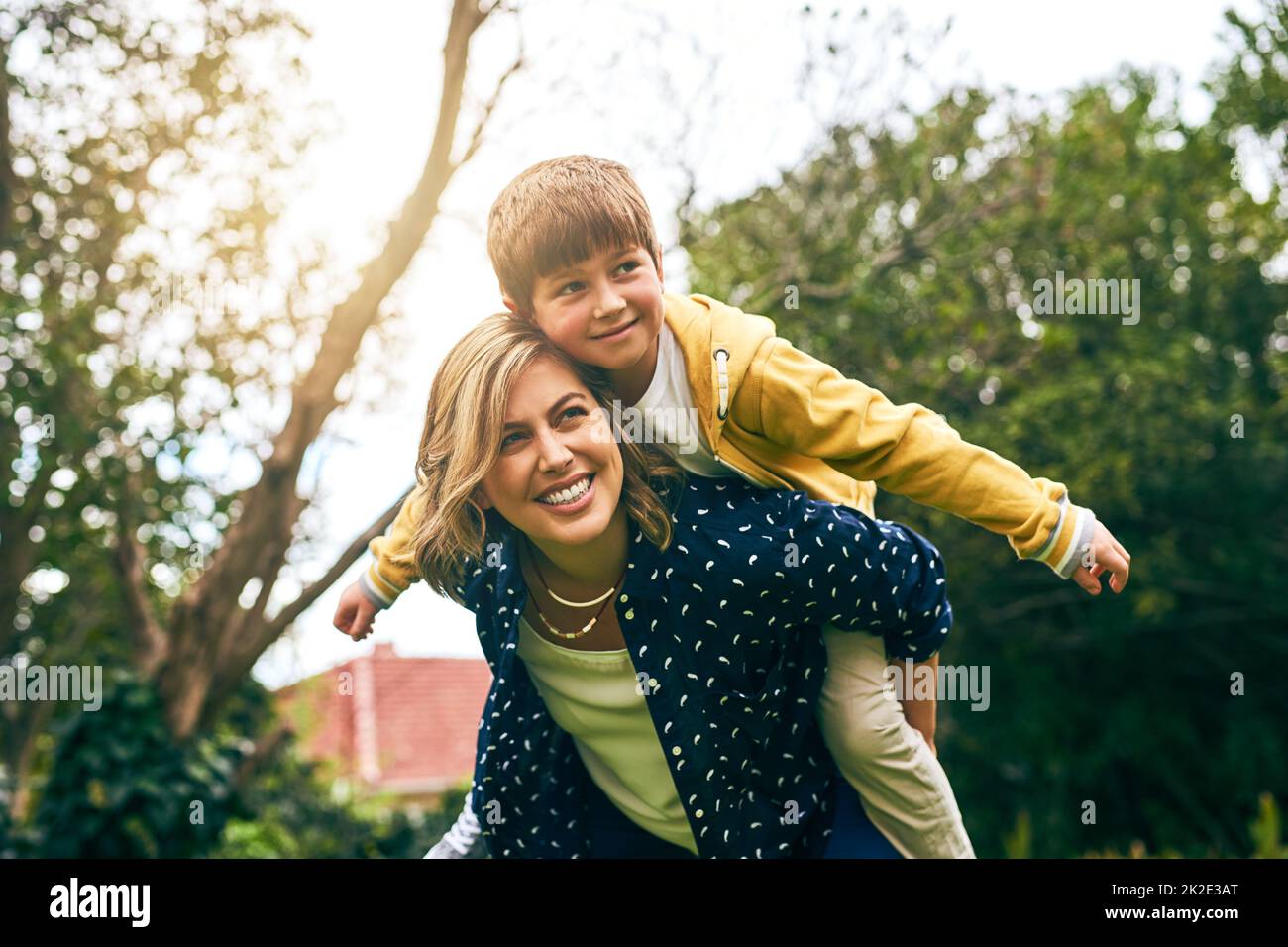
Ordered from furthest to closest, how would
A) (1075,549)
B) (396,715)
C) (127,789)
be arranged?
(396,715) → (127,789) → (1075,549)

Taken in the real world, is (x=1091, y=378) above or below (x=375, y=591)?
above

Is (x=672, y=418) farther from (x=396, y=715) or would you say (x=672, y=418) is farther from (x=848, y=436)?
(x=396, y=715)

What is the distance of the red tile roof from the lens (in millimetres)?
4477

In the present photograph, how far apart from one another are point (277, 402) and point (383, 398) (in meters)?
0.53

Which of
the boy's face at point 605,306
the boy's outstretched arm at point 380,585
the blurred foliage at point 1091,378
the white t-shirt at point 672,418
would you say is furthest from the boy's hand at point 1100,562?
the blurred foliage at point 1091,378

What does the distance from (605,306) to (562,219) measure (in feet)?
0.49

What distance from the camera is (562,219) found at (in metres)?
1.84

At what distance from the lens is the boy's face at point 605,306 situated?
73.1 inches

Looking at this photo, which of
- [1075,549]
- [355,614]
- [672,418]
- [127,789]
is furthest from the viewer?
[127,789]

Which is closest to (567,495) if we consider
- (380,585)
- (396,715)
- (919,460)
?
(380,585)

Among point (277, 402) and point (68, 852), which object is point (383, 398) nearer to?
point (277, 402)

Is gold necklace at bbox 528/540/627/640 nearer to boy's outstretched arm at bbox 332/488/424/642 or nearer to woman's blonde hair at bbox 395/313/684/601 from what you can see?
woman's blonde hair at bbox 395/313/684/601

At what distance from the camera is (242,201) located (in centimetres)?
486

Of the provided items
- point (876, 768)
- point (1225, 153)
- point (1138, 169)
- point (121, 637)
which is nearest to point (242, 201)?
point (121, 637)
